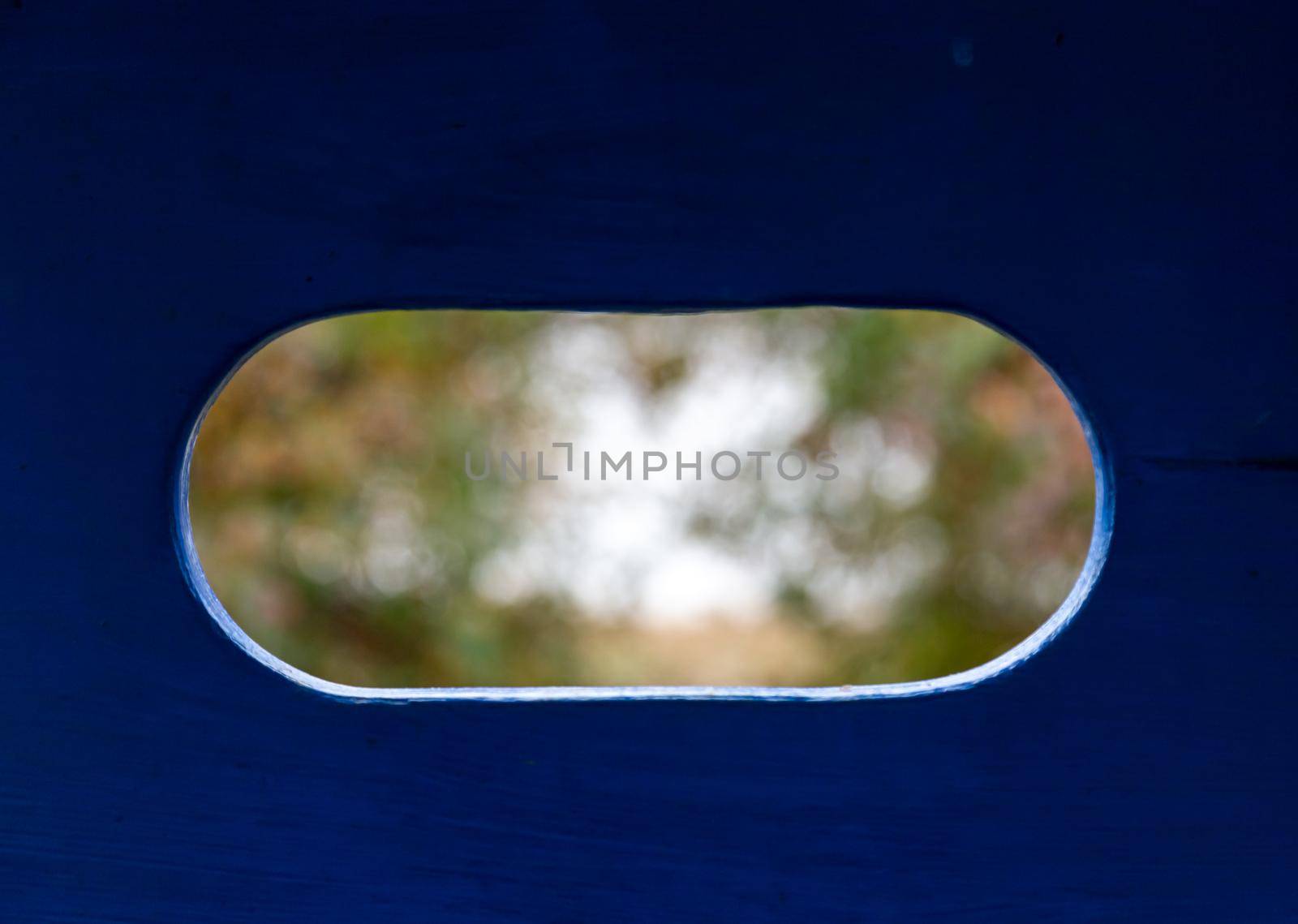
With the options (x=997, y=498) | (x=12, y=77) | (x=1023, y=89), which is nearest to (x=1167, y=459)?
(x=1023, y=89)

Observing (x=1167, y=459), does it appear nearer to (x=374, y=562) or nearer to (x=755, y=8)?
(x=755, y=8)

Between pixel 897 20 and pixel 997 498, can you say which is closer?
pixel 897 20

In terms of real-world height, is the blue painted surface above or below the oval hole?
below

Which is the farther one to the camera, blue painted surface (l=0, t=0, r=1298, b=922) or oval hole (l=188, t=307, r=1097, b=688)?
oval hole (l=188, t=307, r=1097, b=688)

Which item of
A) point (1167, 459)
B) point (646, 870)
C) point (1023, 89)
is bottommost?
point (646, 870)

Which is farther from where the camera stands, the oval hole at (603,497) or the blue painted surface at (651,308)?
the oval hole at (603,497)

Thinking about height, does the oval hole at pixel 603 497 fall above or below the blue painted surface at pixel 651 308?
above

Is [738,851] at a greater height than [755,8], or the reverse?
[755,8]

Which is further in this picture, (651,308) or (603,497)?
(603,497)
